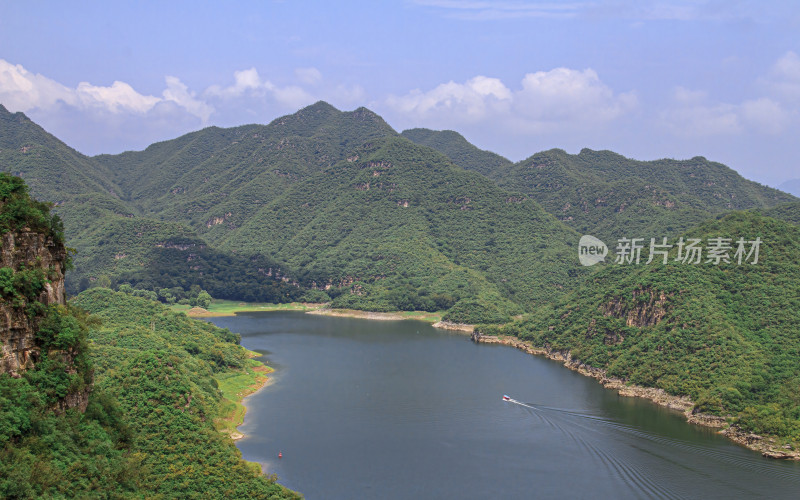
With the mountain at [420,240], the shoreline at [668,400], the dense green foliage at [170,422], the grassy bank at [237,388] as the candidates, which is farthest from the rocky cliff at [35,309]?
the mountain at [420,240]

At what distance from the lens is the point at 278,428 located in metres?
54.8

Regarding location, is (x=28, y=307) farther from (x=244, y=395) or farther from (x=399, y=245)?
(x=399, y=245)

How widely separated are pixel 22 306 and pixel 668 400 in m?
59.2

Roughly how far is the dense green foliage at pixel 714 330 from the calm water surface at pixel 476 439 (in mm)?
→ 4291

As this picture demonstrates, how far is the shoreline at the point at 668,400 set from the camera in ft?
168

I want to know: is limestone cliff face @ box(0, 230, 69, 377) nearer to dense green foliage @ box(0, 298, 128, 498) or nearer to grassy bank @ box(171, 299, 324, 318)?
dense green foliage @ box(0, 298, 128, 498)

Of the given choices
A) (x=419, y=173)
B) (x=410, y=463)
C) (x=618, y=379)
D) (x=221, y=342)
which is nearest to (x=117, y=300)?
(x=221, y=342)

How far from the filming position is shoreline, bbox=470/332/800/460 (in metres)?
51.3

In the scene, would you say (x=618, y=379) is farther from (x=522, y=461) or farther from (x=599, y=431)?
(x=522, y=461)

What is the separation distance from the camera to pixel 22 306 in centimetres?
2473

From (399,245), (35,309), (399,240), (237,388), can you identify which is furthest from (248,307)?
(35,309)

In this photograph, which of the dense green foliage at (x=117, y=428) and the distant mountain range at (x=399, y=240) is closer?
the dense green foliage at (x=117, y=428)

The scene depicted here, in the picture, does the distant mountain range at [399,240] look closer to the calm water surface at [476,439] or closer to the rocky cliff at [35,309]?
the calm water surface at [476,439]

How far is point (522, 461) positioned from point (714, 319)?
32579 mm
